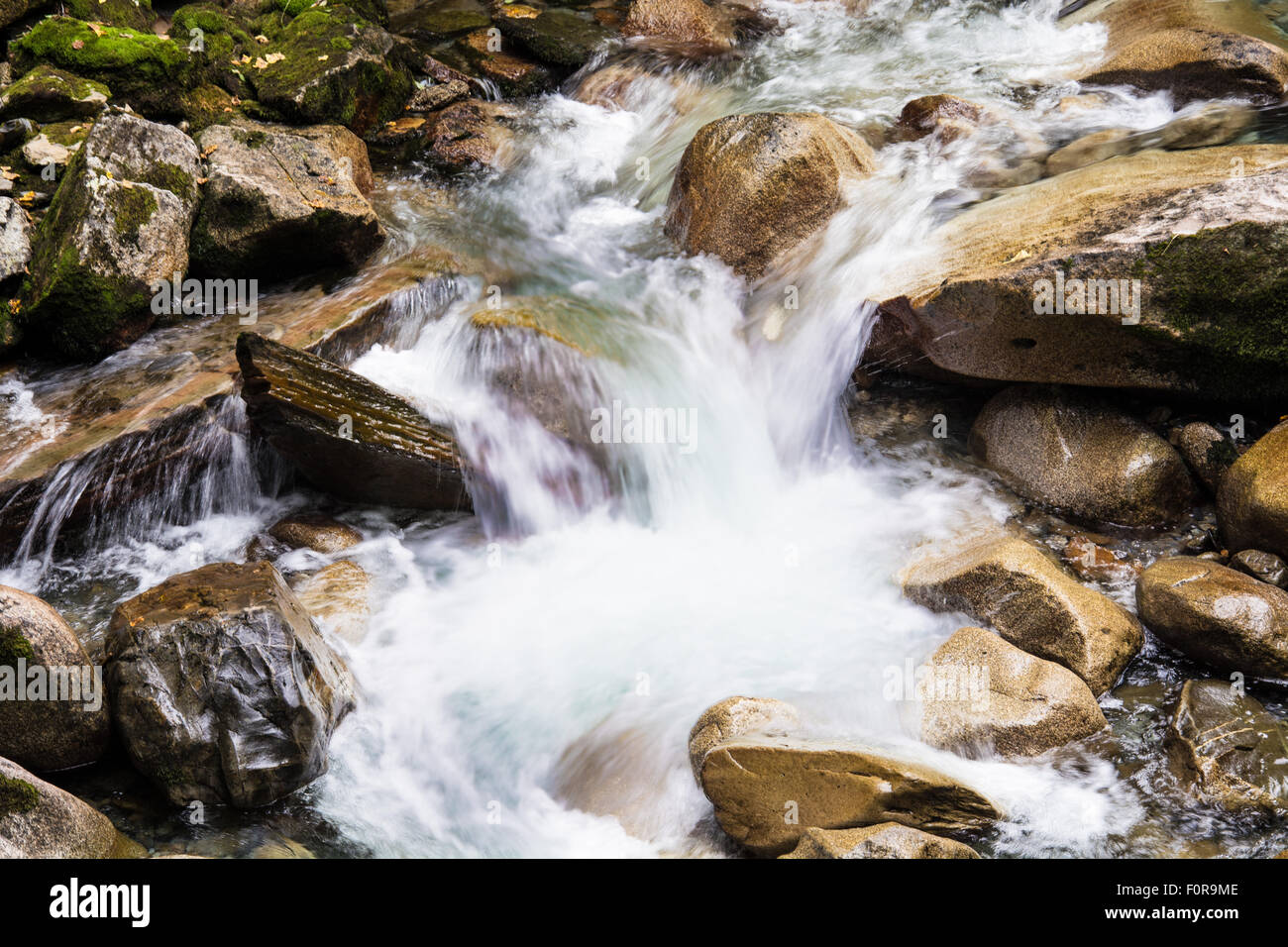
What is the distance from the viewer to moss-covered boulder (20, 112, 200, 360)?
6801mm

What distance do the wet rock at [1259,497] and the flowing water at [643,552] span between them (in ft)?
3.44

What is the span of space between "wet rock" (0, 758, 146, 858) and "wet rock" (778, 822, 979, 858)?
125 inches

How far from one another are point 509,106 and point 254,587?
8.72 metres

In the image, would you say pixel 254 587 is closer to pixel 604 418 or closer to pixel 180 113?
pixel 604 418

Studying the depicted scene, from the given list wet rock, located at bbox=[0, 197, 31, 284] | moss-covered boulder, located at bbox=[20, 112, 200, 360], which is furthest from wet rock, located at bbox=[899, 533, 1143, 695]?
wet rock, located at bbox=[0, 197, 31, 284]

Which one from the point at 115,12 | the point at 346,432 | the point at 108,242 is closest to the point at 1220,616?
the point at 346,432

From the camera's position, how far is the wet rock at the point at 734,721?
495 cm

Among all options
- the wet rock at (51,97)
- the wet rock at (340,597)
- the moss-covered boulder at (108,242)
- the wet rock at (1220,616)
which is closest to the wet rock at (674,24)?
the wet rock at (51,97)

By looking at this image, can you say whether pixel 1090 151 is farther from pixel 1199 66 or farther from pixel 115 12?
pixel 115 12

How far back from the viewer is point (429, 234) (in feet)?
30.0

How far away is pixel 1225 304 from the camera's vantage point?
235 inches

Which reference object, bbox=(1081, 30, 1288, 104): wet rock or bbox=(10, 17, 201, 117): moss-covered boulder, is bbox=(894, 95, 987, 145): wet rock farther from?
bbox=(10, 17, 201, 117): moss-covered boulder

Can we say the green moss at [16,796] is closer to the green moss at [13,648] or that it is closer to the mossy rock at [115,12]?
the green moss at [13,648]

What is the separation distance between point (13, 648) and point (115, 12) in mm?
8775
